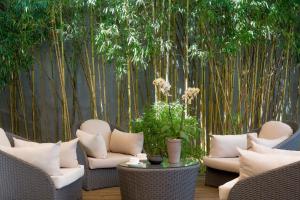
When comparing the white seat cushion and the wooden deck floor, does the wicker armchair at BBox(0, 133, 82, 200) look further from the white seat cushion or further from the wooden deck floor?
the white seat cushion

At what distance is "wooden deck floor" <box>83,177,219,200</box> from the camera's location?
4.35 meters

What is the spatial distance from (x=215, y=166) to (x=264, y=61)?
1.99 metres

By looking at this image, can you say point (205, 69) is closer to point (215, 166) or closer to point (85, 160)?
point (215, 166)

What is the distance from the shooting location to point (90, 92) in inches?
254

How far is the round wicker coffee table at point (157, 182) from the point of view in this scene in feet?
11.8

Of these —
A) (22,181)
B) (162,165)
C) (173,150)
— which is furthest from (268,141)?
(22,181)

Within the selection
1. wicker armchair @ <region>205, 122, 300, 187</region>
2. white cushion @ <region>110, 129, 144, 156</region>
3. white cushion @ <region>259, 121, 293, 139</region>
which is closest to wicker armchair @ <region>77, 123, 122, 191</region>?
white cushion @ <region>110, 129, 144, 156</region>

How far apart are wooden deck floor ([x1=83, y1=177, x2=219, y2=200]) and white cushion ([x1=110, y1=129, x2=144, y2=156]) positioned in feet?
1.50

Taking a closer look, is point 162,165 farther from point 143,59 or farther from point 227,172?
point 143,59

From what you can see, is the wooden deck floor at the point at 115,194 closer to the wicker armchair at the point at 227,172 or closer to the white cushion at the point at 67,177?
A: the wicker armchair at the point at 227,172

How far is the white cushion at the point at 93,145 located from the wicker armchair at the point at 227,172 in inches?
45.4

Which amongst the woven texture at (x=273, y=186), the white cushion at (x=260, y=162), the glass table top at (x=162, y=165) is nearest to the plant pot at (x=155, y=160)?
the glass table top at (x=162, y=165)

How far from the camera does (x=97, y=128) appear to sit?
524cm

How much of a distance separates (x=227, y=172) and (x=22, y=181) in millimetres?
2148
